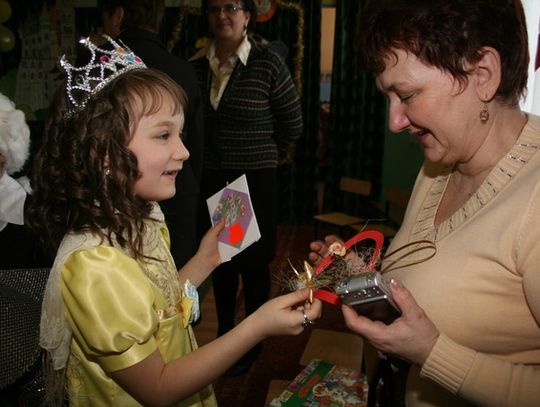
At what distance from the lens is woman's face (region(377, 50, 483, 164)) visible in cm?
108

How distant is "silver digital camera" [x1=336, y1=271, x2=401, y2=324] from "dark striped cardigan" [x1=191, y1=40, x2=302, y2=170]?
1668mm

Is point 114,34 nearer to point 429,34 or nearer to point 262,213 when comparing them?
point 262,213

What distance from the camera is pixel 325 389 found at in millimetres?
1743

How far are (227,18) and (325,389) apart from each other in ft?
6.40

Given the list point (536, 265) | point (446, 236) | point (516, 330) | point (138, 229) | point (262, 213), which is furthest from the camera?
point (262, 213)

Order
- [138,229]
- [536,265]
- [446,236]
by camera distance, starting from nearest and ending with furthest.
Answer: [536,265] < [446,236] < [138,229]

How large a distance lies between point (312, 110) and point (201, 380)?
5.05m

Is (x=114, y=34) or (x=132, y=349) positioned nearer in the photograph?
(x=132, y=349)

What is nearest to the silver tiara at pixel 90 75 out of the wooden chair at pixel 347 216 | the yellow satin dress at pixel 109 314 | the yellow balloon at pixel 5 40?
the yellow satin dress at pixel 109 314

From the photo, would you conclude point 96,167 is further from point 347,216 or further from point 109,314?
point 347,216

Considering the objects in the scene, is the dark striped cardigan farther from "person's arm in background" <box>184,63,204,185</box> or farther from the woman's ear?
the woman's ear

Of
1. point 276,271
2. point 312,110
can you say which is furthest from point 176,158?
point 312,110

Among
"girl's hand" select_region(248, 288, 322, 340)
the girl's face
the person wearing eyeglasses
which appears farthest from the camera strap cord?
the person wearing eyeglasses

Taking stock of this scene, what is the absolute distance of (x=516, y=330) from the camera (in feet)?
3.43
